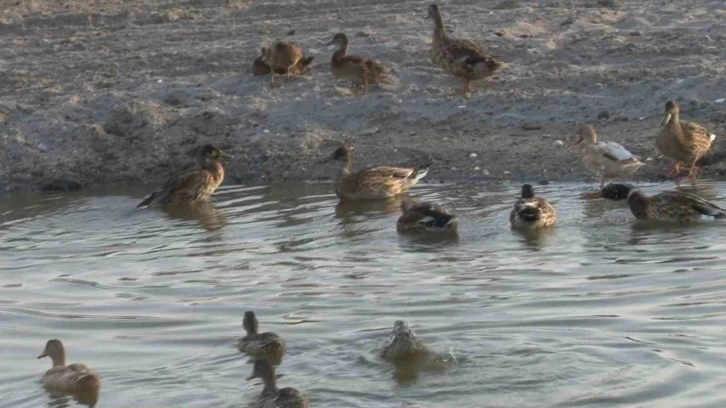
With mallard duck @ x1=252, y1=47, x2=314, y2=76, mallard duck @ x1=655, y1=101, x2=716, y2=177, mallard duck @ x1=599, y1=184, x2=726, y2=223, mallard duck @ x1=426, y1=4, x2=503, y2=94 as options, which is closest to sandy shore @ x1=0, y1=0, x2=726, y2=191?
mallard duck @ x1=252, y1=47, x2=314, y2=76

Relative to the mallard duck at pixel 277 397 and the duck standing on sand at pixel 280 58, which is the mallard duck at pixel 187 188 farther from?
the mallard duck at pixel 277 397

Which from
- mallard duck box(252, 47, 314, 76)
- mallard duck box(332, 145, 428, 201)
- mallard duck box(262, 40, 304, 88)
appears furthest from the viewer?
mallard duck box(252, 47, 314, 76)

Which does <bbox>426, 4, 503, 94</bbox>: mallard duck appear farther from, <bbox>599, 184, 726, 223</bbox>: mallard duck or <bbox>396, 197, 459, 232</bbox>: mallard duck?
Result: <bbox>396, 197, 459, 232</bbox>: mallard duck

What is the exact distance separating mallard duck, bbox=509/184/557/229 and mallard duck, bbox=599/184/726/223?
770 millimetres

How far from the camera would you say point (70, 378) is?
940 centimetres

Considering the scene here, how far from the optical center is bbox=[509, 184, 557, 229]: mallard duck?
42.8 feet

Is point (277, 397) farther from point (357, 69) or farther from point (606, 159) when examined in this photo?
point (357, 69)

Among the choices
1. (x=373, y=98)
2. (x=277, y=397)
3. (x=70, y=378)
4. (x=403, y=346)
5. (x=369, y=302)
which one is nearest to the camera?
(x=277, y=397)

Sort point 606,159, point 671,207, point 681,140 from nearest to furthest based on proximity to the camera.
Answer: point 671,207 → point 606,159 → point 681,140

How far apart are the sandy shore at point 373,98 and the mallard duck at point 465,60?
0.24 m

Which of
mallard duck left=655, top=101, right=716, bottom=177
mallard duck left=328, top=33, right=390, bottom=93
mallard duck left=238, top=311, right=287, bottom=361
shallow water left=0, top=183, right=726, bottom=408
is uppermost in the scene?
mallard duck left=328, top=33, right=390, bottom=93

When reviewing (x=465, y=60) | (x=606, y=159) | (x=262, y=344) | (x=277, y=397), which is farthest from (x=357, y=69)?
(x=277, y=397)

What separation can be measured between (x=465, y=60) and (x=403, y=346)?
9.03 m

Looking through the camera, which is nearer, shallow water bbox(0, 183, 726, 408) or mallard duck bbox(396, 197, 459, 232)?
shallow water bbox(0, 183, 726, 408)
